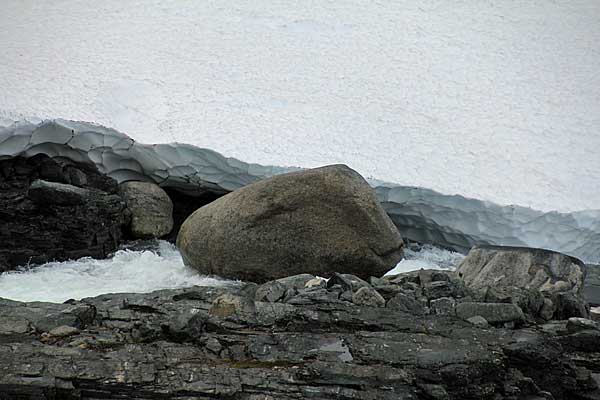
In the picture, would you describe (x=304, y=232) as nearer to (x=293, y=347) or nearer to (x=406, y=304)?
(x=406, y=304)

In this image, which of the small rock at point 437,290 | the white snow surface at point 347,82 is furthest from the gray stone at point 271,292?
the white snow surface at point 347,82

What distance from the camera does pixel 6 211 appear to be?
6059 mm

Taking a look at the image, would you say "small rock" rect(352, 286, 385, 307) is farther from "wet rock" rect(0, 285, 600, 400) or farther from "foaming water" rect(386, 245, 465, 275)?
"foaming water" rect(386, 245, 465, 275)

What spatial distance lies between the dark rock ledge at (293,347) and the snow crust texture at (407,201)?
331cm

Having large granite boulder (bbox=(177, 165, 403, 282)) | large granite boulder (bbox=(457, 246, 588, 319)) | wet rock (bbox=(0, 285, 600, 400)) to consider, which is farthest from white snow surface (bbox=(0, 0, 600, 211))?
wet rock (bbox=(0, 285, 600, 400))

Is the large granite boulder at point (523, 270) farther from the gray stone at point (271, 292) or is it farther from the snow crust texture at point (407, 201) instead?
the snow crust texture at point (407, 201)

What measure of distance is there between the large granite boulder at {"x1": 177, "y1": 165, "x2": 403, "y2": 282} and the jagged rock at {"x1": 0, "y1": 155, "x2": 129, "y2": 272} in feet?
5.29

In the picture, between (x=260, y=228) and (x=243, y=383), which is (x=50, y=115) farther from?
(x=243, y=383)

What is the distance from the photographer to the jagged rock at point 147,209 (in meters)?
6.91

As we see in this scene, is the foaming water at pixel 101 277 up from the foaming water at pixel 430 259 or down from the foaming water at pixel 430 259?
down

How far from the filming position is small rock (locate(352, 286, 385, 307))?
12.3 feet

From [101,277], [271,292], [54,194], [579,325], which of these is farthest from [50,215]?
[579,325]

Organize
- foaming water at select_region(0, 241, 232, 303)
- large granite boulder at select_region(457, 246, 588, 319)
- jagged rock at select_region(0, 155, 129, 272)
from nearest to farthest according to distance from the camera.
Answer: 1. large granite boulder at select_region(457, 246, 588, 319)
2. foaming water at select_region(0, 241, 232, 303)
3. jagged rock at select_region(0, 155, 129, 272)

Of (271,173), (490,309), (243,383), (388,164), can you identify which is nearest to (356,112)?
(388,164)
